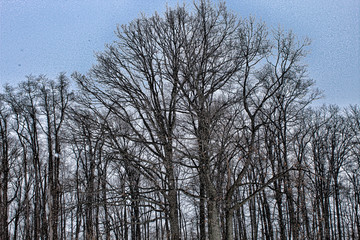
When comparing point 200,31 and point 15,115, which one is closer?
point 200,31

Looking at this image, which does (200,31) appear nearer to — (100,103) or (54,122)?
(100,103)

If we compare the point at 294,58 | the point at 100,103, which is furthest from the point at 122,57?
the point at 294,58

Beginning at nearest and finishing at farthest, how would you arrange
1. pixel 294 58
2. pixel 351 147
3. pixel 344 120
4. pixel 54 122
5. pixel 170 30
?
pixel 294 58 → pixel 170 30 → pixel 54 122 → pixel 351 147 → pixel 344 120

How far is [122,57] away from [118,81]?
108 centimetres

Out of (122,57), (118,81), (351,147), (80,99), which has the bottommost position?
(351,147)

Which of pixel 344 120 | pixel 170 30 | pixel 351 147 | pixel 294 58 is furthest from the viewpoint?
pixel 344 120

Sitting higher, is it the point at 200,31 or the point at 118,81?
the point at 200,31

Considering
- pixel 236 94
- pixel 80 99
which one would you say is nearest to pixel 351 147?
pixel 236 94

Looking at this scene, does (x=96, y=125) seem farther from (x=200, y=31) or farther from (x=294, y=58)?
(x=294, y=58)

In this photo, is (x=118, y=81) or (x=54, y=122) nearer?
(x=118, y=81)

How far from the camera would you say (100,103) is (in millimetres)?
12383

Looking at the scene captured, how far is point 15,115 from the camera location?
64.5 feet

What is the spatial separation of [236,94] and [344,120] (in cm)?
1476

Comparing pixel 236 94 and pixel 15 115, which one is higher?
pixel 15 115
